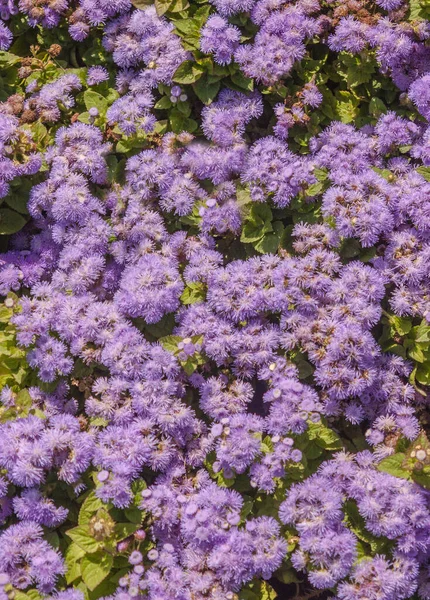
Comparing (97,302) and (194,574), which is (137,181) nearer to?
(97,302)

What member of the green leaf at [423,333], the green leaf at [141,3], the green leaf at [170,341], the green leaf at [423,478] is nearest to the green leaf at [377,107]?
the green leaf at [423,333]

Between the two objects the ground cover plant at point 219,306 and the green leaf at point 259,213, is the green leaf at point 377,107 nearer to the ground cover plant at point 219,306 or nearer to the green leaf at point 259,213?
A: the ground cover plant at point 219,306

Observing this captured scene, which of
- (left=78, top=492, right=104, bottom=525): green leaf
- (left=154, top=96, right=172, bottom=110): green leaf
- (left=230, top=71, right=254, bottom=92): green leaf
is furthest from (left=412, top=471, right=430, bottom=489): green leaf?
(left=154, top=96, right=172, bottom=110): green leaf

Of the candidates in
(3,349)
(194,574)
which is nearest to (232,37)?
(3,349)

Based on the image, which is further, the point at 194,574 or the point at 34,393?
the point at 34,393

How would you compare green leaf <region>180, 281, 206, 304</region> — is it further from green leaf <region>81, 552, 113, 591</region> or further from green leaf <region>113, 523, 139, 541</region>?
green leaf <region>81, 552, 113, 591</region>

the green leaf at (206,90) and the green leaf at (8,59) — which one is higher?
the green leaf at (206,90)

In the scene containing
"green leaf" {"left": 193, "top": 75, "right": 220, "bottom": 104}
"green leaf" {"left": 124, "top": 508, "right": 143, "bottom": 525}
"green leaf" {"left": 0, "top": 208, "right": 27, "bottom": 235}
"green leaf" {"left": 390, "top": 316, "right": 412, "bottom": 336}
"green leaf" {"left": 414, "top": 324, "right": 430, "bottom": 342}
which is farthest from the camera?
"green leaf" {"left": 0, "top": 208, "right": 27, "bottom": 235}
